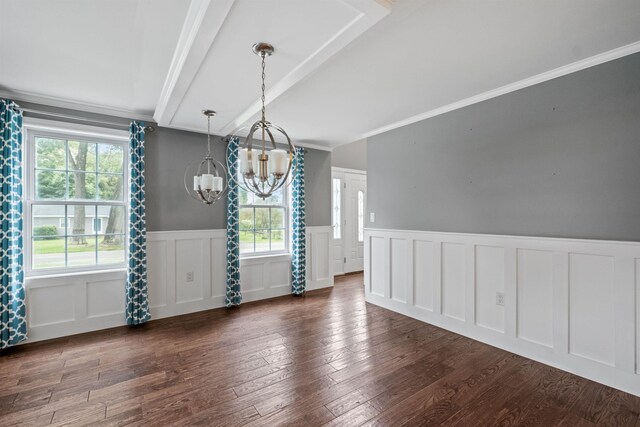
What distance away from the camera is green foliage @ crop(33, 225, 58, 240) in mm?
3223

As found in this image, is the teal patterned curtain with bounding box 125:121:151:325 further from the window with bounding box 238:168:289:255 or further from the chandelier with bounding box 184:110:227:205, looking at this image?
the window with bounding box 238:168:289:255

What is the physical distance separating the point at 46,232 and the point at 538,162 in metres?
5.04

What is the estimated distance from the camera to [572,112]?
253cm

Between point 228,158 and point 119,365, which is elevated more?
point 228,158

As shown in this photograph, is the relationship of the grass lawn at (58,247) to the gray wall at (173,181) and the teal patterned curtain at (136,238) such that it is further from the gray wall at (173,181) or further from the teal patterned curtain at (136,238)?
the gray wall at (173,181)

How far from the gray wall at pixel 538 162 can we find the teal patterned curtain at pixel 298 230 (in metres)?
1.68

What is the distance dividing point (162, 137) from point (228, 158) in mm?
855

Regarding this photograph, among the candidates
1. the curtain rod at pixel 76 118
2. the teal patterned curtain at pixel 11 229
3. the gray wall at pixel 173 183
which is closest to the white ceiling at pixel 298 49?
the curtain rod at pixel 76 118

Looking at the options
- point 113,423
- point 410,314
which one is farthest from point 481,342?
point 113,423

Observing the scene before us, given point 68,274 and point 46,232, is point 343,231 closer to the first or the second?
point 68,274

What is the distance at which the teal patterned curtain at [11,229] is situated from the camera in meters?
2.91

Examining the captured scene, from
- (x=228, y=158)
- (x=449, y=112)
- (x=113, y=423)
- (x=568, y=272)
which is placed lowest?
(x=113, y=423)

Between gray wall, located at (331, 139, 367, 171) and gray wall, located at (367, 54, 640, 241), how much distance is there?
2415mm

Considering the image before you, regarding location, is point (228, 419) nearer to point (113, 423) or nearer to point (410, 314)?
point (113, 423)
